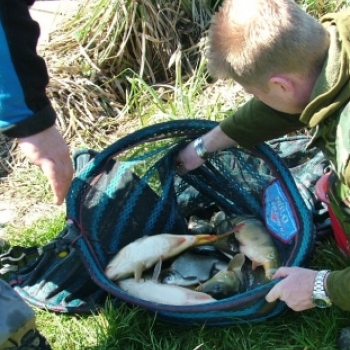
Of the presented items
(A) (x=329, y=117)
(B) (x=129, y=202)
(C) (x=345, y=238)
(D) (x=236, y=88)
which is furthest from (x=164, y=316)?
(D) (x=236, y=88)

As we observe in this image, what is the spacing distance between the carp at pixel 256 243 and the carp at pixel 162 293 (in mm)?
308

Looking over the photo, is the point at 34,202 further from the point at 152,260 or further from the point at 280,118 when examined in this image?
the point at 280,118

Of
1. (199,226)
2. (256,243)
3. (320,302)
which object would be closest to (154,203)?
(199,226)

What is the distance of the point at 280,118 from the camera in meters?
2.55

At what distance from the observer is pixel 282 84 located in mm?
2051

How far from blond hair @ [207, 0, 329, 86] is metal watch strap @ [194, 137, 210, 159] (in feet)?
2.37

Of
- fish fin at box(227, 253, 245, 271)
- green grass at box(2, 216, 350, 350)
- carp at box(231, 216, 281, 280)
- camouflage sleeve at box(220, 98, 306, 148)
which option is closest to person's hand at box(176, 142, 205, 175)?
camouflage sleeve at box(220, 98, 306, 148)

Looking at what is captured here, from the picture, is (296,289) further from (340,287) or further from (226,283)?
(226,283)

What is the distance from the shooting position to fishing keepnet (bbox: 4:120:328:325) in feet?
8.48

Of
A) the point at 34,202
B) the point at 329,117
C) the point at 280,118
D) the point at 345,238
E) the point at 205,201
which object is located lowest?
the point at 34,202

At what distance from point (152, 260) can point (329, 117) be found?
41.2 inches

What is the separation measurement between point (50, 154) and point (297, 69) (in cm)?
91

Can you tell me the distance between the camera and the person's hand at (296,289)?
2125 mm

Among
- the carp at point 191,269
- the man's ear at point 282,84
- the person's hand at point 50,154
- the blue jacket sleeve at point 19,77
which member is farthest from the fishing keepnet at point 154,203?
the man's ear at point 282,84
